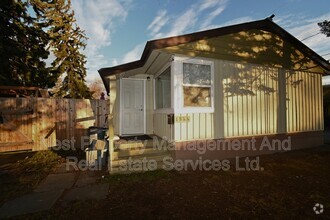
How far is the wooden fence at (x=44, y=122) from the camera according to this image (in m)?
6.86

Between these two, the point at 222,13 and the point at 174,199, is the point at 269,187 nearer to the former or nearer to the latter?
the point at 174,199

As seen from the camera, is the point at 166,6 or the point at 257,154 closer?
the point at 257,154

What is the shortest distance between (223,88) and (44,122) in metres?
7.00

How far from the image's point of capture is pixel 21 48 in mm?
9727

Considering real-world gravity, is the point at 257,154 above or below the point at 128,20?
below

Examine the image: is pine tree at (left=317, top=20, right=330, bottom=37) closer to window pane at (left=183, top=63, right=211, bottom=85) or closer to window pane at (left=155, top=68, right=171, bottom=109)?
window pane at (left=183, top=63, right=211, bottom=85)

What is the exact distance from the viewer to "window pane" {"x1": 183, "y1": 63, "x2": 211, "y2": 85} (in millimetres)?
5137

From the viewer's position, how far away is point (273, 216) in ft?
9.00

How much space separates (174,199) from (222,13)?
900cm

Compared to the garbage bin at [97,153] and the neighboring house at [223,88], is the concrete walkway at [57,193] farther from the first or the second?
the neighboring house at [223,88]

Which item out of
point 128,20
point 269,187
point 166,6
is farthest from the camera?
point 128,20

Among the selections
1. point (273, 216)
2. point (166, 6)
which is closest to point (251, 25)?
point (166, 6)

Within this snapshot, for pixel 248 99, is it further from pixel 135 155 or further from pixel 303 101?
pixel 135 155

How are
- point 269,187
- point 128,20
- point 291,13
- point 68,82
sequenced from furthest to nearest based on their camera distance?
point 68,82 < point 291,13 < point 128,20 < point 269,187
